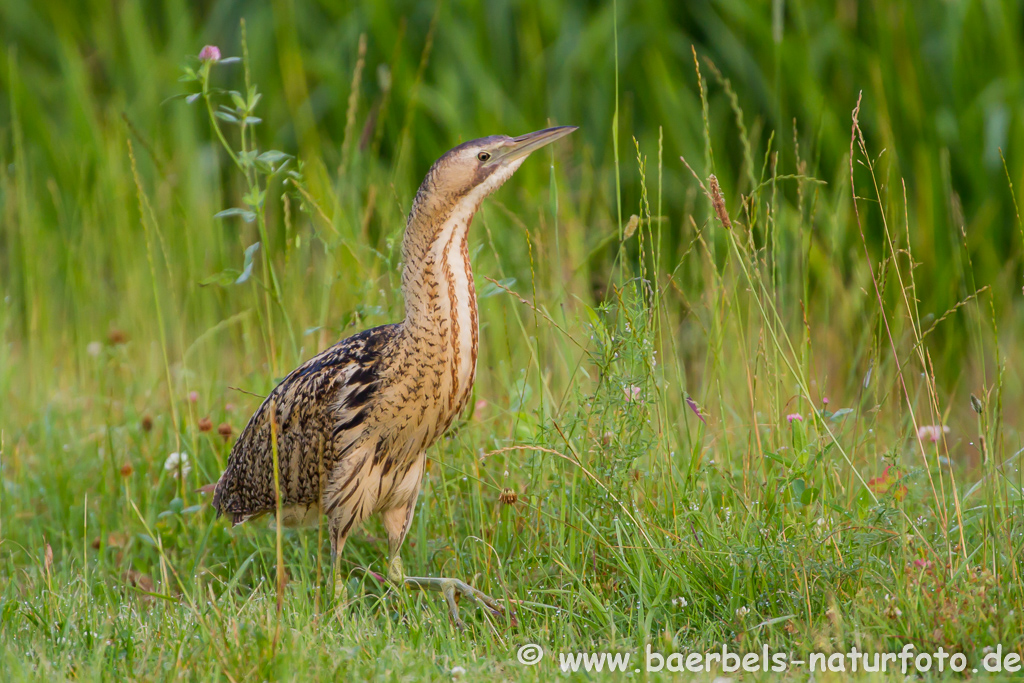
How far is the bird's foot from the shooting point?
3436mm

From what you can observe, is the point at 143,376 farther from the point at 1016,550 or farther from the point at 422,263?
the point at 1016,550

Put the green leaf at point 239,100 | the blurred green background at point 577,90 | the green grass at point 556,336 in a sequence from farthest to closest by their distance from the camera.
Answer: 1. the blurred green background at point 577,90
2. the green leaf at point 239,100
3. the green grass at point 556,336

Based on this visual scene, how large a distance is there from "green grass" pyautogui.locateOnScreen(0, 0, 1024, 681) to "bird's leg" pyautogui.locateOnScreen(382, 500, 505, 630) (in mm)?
69

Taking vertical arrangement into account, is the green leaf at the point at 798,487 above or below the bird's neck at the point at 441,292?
below

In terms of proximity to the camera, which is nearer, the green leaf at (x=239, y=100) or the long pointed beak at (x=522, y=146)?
the long pointed beak at (x=522, y=146)

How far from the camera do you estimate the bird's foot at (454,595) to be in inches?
135

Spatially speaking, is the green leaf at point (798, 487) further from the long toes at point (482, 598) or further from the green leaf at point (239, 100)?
the green leaf at point (239, 100)

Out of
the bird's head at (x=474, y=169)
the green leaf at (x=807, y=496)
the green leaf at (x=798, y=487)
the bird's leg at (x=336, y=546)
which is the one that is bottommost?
the bird's leg at (x=336, y=546)

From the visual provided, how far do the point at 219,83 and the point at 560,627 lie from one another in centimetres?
686

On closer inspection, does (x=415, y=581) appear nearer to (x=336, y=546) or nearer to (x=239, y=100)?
(x=336, y=546)

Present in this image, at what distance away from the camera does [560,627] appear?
327 centimetres

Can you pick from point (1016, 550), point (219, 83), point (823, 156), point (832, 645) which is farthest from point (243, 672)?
point (219, 83)

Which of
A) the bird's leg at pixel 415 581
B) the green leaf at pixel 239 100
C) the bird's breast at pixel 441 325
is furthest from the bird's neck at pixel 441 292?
the green leaf at pixel 239 100

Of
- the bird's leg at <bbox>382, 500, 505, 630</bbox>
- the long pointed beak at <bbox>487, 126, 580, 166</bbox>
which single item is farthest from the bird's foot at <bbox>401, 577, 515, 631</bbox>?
the long pointed beak at <bbox>487, 126, 580, 166</bbox>
